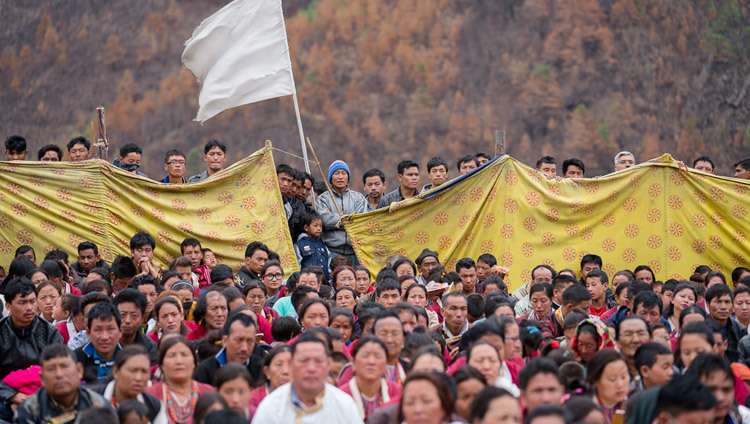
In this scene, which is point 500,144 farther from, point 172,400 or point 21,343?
point 172,400

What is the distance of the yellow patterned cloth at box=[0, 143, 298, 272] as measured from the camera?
1045 cm

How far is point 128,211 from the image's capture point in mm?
10656

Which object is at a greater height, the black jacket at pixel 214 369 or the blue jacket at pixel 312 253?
the blue jacket at pixel 312 253

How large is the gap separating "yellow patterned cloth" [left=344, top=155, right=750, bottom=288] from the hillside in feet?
52.3

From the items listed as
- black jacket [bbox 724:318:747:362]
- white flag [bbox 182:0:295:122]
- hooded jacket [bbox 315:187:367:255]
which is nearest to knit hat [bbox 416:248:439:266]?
hooded jacket [bbox 315:187:367:255]

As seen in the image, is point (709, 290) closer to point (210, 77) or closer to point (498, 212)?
point (498, 212)

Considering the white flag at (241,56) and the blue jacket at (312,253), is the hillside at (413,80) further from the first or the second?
the blue jacket at (312,253)

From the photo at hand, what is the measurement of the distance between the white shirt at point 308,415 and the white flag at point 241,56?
6749mm

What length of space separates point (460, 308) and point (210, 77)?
16.3ft

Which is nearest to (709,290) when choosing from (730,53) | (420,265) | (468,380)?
(420,265)

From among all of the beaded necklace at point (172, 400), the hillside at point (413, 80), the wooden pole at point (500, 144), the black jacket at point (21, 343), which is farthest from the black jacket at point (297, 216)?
the hillside at point (413, 80)

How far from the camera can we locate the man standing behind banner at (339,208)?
1141 cm

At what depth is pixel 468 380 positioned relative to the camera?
226 inches

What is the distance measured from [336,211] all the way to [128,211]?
2422 millimetres
